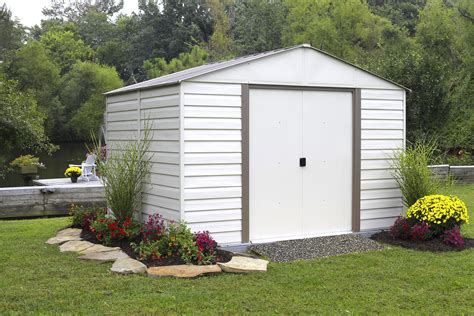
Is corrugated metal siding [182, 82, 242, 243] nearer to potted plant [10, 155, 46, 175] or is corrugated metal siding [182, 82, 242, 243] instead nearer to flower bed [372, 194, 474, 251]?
flower bed [372, 194, 474, 251]

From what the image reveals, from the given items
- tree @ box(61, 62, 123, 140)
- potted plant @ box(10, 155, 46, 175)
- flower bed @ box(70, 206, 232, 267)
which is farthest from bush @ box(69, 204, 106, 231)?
tree @ box(61, 62, 123, 140)

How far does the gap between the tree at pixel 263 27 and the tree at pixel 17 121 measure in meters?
26.2

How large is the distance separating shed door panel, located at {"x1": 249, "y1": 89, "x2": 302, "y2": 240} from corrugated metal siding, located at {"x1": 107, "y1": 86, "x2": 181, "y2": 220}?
97 centimetres

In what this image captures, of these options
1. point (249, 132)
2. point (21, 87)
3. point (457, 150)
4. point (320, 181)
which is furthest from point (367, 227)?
point (21, 87)

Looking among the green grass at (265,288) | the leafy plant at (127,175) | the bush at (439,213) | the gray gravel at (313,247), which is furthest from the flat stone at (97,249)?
the bush at (439,213)

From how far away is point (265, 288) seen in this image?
17.4 ft

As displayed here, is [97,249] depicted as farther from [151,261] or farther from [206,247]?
[206,247]

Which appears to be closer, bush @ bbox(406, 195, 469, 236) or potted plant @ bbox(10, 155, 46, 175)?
bush @ bbox(406, 195, 469, 236)

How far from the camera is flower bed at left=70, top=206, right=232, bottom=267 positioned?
612cm

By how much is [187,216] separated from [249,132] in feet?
4.27

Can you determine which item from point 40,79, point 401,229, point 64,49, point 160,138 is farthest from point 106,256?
point 64,49

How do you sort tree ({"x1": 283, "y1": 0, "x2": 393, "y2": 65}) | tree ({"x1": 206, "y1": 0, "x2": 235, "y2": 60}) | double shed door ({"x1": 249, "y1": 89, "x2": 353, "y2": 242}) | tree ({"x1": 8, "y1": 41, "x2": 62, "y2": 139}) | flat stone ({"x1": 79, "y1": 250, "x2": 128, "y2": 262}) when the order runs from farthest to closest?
tree ({"x1": 206, "y1": 0, "x2": 235, "y2": 60}) < tree ({"x1": 8, "y1": 41, "x2": 62, "y2": 139}) < tree ({"x1": 283, "y1": 0, "x2": 393, "y2": 65}) < double shed door ({"x1": 249, "y1": 89, "x2": 353, "y2": 242}) < flat stone ({"x1": 79, "y1": 250, "x2": 128, "y2": 262})

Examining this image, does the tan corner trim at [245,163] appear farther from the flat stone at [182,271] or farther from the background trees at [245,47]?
the background trees at [245,47]

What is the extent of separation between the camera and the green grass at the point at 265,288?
4738 millimetres
